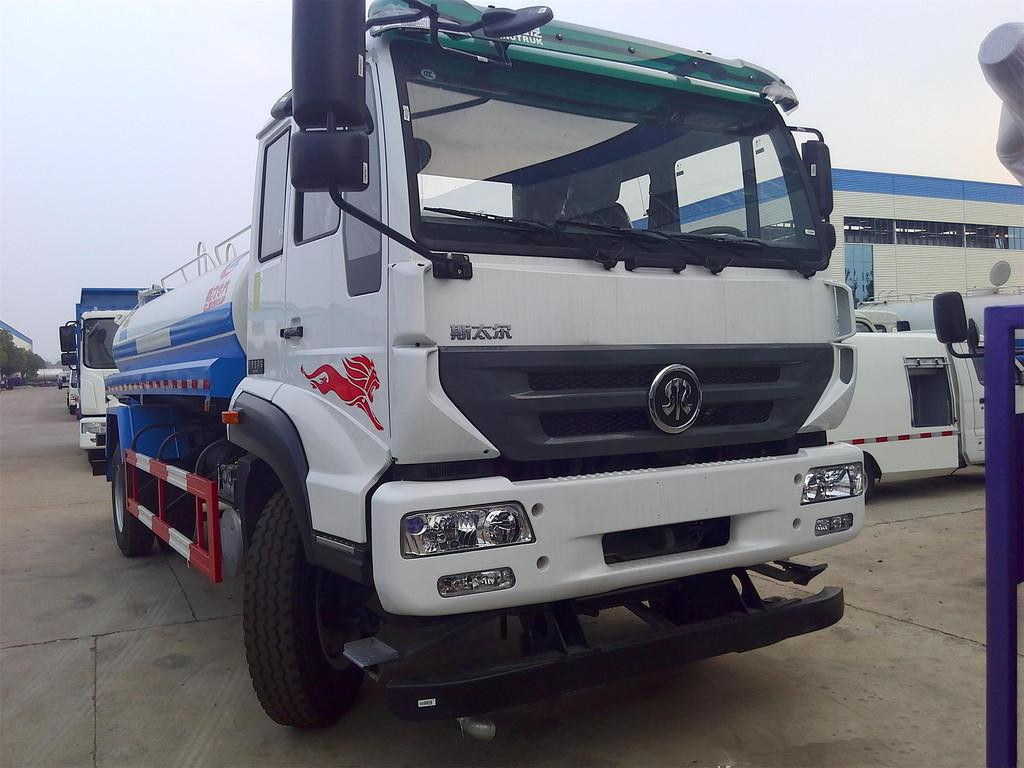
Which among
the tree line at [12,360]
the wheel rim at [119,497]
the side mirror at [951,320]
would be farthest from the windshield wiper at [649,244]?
the tree line at [12,360]

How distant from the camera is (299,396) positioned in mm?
3387

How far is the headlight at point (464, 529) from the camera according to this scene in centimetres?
265

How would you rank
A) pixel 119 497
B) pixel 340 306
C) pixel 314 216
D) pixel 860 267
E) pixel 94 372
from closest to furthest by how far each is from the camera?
pixel 340 306
pixel 314 216
pixel 119 497
pixel 94 372
pixel 860 267

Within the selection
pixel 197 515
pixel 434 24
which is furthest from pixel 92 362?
pixel 434 24

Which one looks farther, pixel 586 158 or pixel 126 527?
pixel 126 527

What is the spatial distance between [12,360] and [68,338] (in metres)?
97.5

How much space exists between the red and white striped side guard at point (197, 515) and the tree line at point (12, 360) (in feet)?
325

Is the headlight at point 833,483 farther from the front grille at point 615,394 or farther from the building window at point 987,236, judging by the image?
the building window at point 987,236

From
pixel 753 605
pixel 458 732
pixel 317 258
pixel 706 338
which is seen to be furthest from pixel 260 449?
pixel 753 605

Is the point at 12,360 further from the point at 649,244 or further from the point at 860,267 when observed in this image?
the point at 649,244

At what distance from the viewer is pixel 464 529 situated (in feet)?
8.87

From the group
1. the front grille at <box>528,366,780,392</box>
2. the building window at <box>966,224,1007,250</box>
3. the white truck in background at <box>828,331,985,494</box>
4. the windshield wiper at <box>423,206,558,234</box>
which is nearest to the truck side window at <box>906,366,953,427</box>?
the white truck in background at <box>828,331,985,494</box>

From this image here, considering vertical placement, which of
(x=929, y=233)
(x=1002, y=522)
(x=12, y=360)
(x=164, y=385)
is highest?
(x=929, y=233)

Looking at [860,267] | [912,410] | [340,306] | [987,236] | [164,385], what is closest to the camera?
[340,306]
